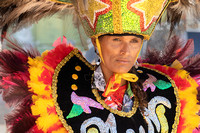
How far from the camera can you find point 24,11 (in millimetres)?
1884

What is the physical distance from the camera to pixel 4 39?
186 cm

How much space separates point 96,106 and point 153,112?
40 centimetres

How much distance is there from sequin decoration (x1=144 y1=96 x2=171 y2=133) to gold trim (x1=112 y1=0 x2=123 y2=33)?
56cm

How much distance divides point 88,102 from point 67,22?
2.22 ft

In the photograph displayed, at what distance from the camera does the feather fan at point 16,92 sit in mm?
1703

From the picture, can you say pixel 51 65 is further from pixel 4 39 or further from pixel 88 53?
pixel 88 53

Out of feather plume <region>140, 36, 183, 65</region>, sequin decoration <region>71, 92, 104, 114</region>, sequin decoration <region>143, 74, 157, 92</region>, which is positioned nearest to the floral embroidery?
sequin decoration <region>71, 92, 104, 114</region>

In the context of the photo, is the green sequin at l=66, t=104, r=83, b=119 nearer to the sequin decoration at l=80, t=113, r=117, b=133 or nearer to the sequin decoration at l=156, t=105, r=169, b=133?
the sequin decoration at l=80, t=113, r=117, b=133

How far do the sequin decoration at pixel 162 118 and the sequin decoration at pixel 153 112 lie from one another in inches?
0.9

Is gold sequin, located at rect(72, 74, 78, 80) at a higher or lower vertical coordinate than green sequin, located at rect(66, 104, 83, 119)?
higher

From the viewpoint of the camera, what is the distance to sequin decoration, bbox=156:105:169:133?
1.91 meters

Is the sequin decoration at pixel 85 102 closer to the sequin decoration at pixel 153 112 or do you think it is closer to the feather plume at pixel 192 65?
the sequin decoration at pixel 153 112

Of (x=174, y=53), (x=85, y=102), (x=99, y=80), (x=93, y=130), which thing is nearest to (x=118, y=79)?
(x=99, y=80)

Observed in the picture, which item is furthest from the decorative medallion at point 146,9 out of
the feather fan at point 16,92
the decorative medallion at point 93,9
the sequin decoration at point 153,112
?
the feather fan at point 16,92
